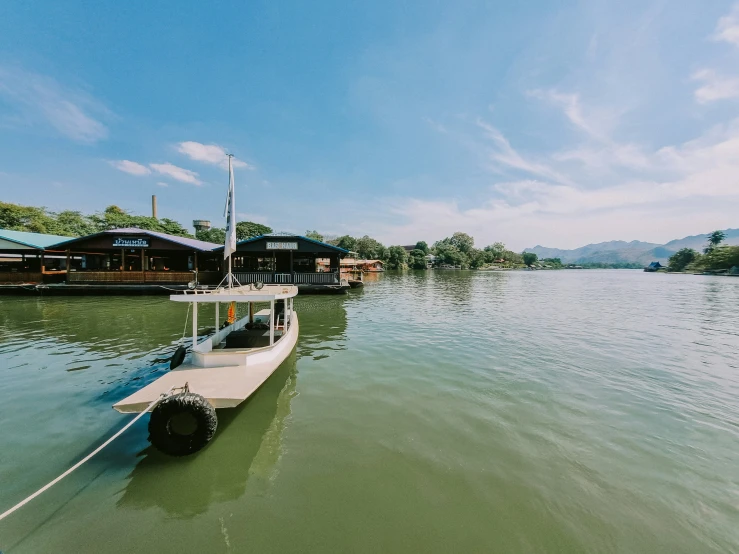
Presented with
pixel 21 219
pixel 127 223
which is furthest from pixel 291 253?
pixel 127 223

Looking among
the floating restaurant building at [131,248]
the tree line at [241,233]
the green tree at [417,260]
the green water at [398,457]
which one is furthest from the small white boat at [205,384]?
the green tree at [417,260]

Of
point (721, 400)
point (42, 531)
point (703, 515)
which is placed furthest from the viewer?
point (721, 400)

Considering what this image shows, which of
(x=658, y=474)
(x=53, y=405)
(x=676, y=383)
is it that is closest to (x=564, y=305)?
(x=676, y=383)

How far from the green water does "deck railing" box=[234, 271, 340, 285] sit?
1478cm

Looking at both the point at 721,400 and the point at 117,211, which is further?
the point at 117,211

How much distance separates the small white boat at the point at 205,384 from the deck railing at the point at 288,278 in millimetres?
17113

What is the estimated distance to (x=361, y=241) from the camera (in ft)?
321

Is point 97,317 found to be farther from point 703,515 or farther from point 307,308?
point 703,515

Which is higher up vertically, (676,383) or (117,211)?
(117,211)

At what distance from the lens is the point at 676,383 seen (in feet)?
29.4

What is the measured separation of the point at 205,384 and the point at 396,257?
284 ft

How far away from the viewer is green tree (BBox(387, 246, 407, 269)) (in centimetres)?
9150

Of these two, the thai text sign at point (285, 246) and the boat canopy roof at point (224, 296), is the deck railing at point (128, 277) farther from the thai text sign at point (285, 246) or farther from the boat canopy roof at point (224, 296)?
the boat canopy roof at point (224, 296)

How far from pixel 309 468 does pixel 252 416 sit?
2.30 m
